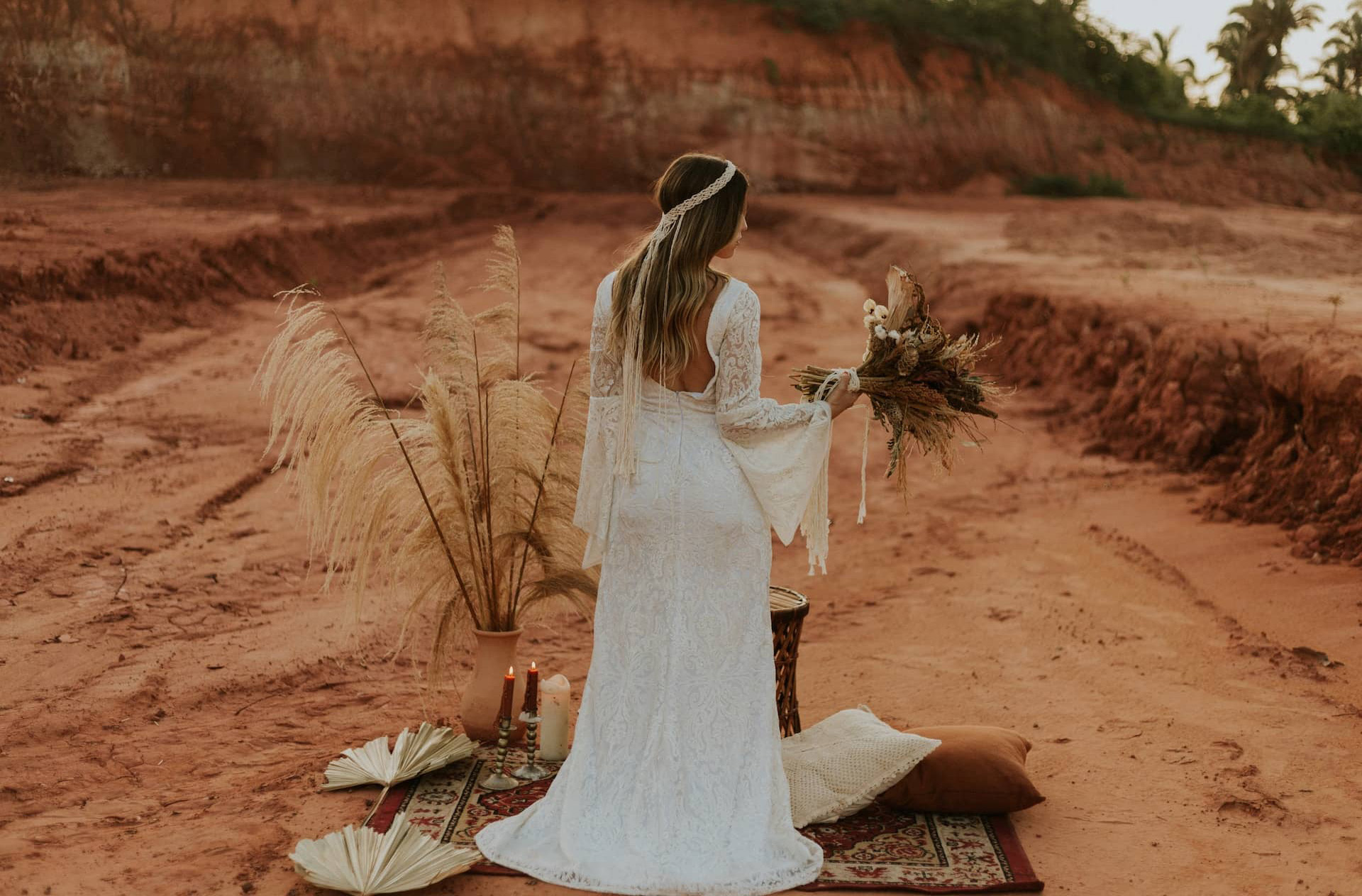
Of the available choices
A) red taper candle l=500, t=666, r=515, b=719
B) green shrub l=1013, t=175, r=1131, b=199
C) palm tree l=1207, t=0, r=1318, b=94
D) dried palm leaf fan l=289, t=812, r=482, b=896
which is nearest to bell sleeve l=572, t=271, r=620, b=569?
red taper candle l=500, t=666, r=515, b=719

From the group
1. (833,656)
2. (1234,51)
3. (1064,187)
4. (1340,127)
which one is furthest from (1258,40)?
(833,656)

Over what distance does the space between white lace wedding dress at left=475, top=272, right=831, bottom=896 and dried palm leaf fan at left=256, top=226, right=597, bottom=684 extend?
1066mm

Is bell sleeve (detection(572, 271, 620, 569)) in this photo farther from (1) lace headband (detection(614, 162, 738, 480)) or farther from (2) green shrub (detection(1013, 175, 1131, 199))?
(2) green shrub (detection(1013, 175, 1131, 199))

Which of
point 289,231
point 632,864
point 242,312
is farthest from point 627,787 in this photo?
point 289,231

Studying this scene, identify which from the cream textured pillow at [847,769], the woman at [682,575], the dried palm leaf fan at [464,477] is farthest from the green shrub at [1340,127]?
the woman at [682,575]

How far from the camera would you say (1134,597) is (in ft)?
23.0

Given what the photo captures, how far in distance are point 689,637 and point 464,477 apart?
1.46m

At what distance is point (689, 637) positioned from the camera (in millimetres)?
3867

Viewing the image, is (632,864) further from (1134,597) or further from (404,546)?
(1134,597)

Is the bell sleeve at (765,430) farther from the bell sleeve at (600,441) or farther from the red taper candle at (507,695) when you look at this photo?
the red taper candle at (507,695)

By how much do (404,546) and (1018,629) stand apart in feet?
11.5

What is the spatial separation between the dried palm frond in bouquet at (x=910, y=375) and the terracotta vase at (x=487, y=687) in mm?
1665

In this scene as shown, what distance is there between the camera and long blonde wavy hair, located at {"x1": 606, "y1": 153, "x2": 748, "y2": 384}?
Answer: 367 cm

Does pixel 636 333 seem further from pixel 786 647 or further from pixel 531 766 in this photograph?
pixel 531 766
